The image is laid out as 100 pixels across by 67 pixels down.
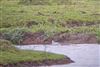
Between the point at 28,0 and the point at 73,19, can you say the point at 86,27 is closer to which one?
the point at 73,19

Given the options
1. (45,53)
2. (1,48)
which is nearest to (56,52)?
(45,53)

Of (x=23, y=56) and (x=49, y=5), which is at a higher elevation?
(x=49, y=5)

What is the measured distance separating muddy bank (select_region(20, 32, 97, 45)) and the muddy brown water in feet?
0.19

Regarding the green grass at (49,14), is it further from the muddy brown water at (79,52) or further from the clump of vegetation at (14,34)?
the muddy brown water at (79,52)

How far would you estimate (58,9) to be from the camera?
32.2 ft

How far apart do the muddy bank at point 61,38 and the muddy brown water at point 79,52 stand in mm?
57

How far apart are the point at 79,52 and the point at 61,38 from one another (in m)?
0.32

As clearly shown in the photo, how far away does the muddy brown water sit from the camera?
32.0ft

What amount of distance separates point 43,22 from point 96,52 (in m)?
0.85

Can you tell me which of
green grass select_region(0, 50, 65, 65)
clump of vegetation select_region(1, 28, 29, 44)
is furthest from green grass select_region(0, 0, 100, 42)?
green grass select_region(0, 50, 65, 65)

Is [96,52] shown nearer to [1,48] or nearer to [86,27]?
[86,27]

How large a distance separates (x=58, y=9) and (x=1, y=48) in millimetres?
965

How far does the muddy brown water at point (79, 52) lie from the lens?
9.74 metres

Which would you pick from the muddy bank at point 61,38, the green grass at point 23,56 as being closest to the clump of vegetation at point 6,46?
the green grass at point 23,56
